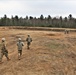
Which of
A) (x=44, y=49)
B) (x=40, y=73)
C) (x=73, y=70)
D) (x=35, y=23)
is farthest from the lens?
(x=35, y=23)

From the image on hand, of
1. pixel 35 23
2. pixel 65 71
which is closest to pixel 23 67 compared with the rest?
pixel 65 71

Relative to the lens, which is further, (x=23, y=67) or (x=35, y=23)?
(x=35, y=23)

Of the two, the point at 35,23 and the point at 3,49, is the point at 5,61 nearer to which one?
the point at 3,49

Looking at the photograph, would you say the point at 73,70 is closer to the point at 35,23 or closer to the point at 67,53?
the point at 67,53

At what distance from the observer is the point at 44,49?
28266 mm

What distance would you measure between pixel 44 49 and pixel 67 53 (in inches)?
92.0

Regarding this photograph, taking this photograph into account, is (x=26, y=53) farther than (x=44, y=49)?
No

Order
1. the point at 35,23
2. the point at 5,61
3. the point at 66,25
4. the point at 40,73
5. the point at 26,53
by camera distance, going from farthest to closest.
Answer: the point at 35,23 → the point at 66,25 → the point at 26,53 → the point at 5,61 → the point at 40,73

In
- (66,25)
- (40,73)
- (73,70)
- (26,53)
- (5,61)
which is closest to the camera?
(40,73)

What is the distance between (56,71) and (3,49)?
15.1ft

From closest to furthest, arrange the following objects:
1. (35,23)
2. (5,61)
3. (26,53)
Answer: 1. (5,61)
2. (26,53)
3. (35,23)

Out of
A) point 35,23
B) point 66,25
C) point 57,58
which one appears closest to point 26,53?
point 57,58

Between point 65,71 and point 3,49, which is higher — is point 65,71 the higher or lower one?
the lower one

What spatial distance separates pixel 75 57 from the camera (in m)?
25.8
